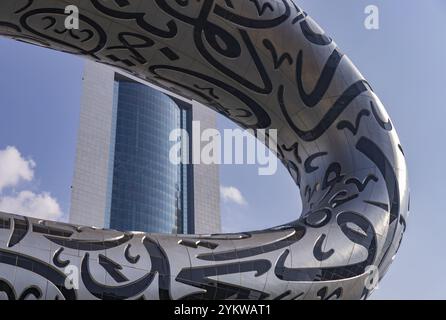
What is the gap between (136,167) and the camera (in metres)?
51.0

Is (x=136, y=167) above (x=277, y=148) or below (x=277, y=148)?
above

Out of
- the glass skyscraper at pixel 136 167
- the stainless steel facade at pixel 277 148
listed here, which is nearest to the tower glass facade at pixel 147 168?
the glass skyscraper at pixel 136 167

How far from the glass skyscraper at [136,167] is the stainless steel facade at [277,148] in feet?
118

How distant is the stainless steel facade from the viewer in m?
6.93

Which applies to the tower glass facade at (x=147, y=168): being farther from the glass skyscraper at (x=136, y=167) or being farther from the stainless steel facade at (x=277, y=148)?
the stainless steel facade at (x=277, y=148)

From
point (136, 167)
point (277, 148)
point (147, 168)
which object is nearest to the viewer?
point (277, 148)

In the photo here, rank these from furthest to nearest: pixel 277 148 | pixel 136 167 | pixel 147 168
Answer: pixel 147 168 < pixel 136 167 < pixel 277 148

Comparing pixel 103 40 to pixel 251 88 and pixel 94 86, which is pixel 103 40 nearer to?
pixel 251 88

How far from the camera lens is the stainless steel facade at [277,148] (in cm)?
693

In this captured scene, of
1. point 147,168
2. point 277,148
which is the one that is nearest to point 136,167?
point 147,168

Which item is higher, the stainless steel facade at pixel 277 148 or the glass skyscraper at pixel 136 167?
the glass skyscraper at pixel 136 167

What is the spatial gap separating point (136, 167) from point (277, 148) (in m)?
41.3

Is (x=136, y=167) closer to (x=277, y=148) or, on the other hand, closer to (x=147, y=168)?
(x=147, y=168)
